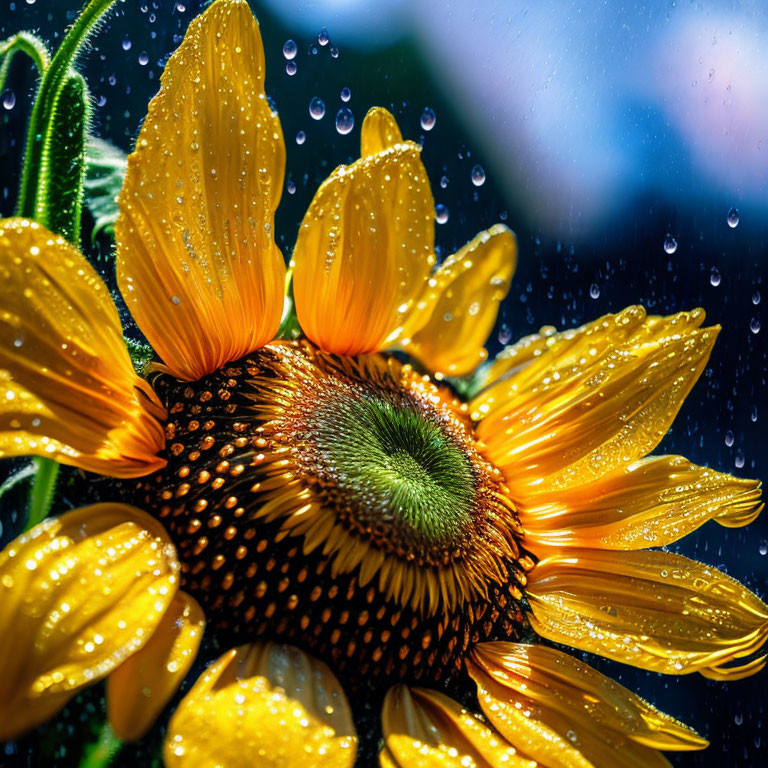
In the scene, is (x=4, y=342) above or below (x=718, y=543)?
above

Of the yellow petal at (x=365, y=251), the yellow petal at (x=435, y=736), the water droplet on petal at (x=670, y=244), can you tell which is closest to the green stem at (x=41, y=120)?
the yellow petal at (x=365, y=251)

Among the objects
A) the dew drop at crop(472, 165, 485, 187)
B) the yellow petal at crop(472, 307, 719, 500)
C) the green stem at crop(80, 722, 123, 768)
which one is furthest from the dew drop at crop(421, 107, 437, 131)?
the green stem at crop(80, 722, 123, 768)

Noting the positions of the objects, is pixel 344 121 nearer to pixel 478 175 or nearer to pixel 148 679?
pixel 478 175

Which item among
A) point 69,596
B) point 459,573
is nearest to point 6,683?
point 69,596

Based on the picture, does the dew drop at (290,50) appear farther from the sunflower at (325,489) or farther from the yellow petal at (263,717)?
the yellow petal at (263,717)

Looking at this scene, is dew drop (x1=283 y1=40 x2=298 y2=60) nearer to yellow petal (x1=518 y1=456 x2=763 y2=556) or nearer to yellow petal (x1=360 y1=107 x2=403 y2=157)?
yellow petal (x1=360 y1=107 x2=403 y2=157)

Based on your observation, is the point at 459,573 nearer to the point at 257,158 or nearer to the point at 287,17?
the point at 257,158

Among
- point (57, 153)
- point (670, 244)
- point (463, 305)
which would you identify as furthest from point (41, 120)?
point (670, 244)
